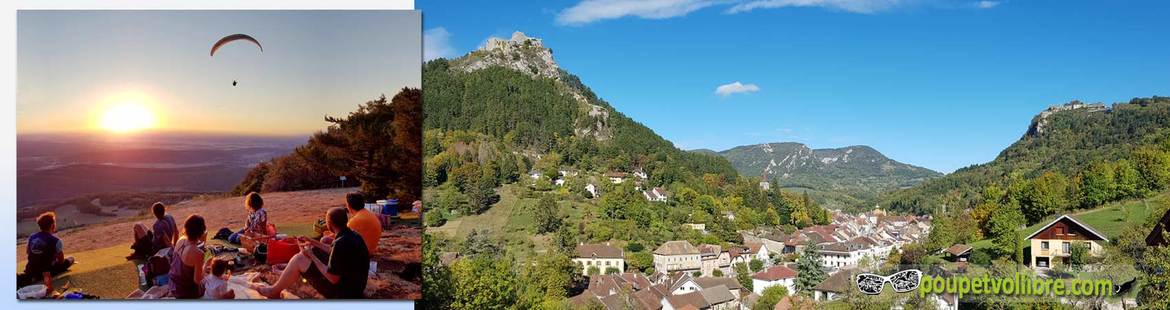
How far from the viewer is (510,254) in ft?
26.0

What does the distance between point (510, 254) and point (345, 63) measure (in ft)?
9.08

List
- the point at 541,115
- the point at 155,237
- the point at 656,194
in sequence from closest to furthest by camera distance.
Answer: the point at 155,237, the point at 656,194, the point at 541,115

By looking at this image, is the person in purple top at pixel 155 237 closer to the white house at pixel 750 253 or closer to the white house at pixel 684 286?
the white house at pixel 684 286

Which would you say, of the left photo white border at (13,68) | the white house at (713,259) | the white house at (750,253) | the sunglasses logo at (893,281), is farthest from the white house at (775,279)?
the left photo white border at (13,68)

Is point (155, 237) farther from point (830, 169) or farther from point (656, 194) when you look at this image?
point (830, 169)

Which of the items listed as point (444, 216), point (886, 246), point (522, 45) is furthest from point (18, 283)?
point (886, 246)

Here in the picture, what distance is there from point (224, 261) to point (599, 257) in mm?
3787

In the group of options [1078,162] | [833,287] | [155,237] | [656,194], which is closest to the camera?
[155,237]

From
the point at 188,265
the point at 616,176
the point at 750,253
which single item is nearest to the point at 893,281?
the point at 750,253

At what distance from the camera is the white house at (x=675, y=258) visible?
27.0 feet

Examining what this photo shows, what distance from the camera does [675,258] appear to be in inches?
328

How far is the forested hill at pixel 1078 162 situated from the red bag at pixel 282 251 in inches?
276

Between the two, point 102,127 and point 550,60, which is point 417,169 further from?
point 102,127

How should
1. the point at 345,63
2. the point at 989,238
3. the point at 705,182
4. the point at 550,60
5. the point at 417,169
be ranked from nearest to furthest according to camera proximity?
the point at 345,63 < the point at 417,169 < the point at 989,238 < the point at 550,60 < the point at 705,182
